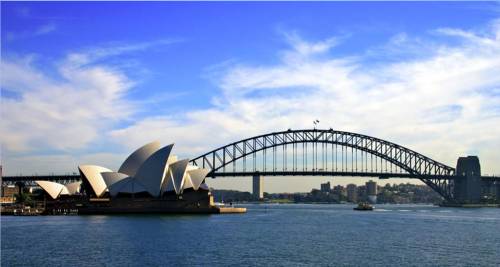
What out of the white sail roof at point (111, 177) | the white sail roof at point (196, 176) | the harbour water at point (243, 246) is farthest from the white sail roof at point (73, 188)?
the harbour water at point (243, 246)

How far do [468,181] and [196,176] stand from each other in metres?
79.3

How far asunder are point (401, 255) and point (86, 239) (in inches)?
913

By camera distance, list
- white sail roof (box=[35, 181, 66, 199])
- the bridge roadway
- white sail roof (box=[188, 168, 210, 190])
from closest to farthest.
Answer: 1. white sail roof (box=[188, 168, 210, 190])
2. white sail roof (box=[35, 181, 66, 199])
3. the bridge roadway

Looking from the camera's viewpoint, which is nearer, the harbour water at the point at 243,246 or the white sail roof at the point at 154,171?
the harbour water at the point at 243,246

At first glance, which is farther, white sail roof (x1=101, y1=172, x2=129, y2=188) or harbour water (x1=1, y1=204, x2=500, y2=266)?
white sail roof (x1=101, y1=172, x2=129, y2=188)

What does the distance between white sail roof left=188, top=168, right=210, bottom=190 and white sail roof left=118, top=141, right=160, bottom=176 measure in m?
6.34

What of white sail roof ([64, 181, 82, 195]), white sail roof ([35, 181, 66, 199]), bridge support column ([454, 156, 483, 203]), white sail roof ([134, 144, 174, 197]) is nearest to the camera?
white sail roof ([134, 144, 174, 197])

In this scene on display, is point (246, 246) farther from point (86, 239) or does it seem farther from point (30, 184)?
point (30, 184)

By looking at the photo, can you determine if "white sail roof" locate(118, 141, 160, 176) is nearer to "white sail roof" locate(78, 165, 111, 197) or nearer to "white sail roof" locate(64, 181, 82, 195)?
"white sail roof" locate(78, 165, 111, 197)

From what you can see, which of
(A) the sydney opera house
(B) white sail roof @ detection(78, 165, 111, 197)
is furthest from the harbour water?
(B) white sail roof @ detection(78, 165, 111, 197)

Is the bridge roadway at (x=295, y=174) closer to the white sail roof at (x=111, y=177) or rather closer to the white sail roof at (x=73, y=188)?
the white sail roof at (x=73, y=188)

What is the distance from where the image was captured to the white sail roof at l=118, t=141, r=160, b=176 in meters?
94.2

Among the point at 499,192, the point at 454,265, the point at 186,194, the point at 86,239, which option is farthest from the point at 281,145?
the point at 454,265

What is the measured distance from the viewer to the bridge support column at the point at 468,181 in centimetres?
14738
